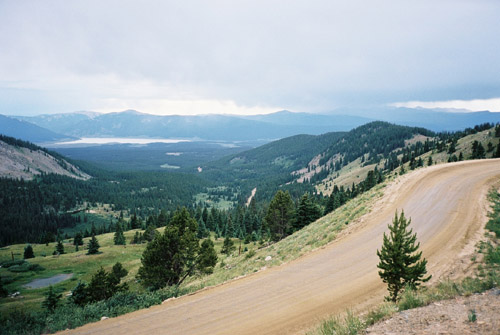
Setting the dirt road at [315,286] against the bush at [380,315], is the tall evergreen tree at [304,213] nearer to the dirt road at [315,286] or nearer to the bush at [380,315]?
the dirt road at [315,286]

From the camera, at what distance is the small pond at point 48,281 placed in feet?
206

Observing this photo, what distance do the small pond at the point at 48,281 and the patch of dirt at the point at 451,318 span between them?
265ft

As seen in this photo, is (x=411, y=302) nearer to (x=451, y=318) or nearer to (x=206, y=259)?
(x=451, y=318)

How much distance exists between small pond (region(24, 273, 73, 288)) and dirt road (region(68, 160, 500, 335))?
2691 inches

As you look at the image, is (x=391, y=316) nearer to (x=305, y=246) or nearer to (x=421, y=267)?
(x=421, y=267)

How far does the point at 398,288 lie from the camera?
10.5 meters

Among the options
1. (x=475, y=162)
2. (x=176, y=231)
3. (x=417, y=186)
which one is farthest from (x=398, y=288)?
(x=475, y=162)

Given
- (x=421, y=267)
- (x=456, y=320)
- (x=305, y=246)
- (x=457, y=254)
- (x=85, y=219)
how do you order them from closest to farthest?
(x=456, y=320), (x=421, y=267), (x=457, y=254), (x=305, y=246), (x=85, y=219)

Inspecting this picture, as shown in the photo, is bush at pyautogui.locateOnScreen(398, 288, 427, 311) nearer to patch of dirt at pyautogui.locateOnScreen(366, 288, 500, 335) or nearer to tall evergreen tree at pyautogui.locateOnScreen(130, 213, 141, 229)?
patch of dirt at pyautogui.locateOnScreen(366, 288, 500, 335)

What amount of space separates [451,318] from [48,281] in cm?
8563

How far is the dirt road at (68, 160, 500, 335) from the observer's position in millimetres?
12422

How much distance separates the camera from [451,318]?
764cm

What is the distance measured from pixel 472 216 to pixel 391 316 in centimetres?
1783

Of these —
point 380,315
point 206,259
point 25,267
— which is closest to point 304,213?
point 206,259
